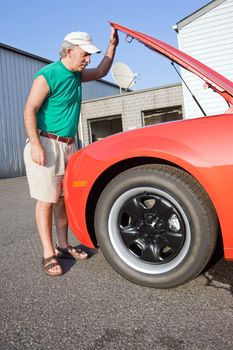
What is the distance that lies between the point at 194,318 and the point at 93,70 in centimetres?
211

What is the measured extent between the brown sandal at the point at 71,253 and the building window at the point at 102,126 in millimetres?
14540

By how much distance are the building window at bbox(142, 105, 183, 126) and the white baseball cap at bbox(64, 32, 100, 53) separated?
1321 cm

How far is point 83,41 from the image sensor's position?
8.61 ft

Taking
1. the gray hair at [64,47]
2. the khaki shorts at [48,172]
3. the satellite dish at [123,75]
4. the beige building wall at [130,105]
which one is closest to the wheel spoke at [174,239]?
the khaki shorts at [48,172]

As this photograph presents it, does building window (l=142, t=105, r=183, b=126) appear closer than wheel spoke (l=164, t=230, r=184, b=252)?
No

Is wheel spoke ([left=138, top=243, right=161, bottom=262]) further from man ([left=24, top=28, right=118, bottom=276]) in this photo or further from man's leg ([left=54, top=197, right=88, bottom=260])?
man's leg ([left=54, top=197, right=88, bottom=260])

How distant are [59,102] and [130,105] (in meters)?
13.6

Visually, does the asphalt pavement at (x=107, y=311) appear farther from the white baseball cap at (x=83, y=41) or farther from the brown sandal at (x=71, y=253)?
the white baseball cap at (x=83, y=41)

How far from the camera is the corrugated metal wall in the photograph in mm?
17625

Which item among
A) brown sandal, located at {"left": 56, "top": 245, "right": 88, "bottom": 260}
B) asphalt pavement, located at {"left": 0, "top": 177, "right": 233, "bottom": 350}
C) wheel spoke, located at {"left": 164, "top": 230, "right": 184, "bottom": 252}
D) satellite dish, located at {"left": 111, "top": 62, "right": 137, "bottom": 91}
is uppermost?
satellite dish, located at {"left": 111, "top": 62, "right": 137, "bottom": 91}

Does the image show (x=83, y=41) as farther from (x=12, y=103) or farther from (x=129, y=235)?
(x=12, y=103)

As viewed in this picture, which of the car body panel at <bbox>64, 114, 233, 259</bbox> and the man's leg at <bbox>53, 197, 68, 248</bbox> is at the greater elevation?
the car body panel at <bbox>64, 114, 233, 259</bbox>

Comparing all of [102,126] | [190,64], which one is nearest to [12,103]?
[102,126]

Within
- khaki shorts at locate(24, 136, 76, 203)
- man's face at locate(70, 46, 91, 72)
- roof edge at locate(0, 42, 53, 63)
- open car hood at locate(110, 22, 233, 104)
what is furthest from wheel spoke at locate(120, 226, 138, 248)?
roof edge at locate(0, 42, 53, 63)
